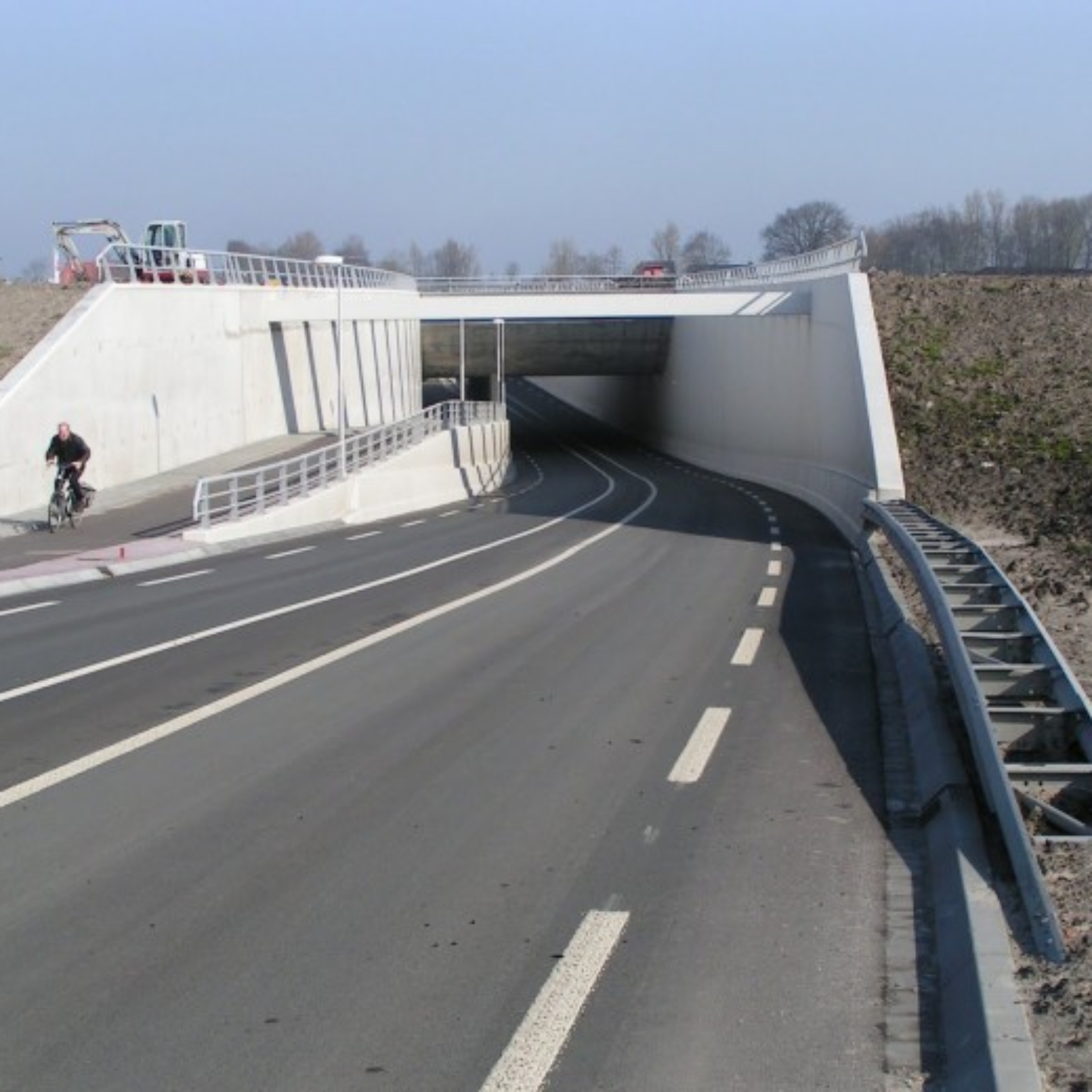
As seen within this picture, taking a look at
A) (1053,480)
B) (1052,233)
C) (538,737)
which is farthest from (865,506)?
(1052,233)

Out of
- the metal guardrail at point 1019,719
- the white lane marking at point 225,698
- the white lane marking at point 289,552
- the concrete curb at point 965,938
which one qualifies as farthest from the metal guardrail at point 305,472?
the concrete curb at point 965,938

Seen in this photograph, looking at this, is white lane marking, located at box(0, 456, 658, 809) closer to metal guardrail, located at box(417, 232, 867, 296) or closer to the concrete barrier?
the concrete barrier

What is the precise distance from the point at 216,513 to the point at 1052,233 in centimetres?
11865

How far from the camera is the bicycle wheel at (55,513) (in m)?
25.5

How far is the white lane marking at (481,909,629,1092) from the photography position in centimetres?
454

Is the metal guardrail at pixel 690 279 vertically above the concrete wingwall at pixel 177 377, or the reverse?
the metal guardrail at pixel 690 279

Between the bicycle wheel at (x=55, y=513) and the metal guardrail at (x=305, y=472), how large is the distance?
7.62 feet

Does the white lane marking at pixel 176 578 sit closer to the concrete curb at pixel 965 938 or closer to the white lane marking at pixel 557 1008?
the concrete curb at pixel 965 938

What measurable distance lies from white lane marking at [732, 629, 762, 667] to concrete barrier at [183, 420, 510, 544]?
13.1m

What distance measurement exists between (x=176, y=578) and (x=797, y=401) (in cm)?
2677

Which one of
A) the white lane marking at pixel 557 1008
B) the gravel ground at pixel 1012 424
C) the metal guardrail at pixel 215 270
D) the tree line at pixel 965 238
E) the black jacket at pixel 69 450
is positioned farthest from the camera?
the tree line at pixel 965 238

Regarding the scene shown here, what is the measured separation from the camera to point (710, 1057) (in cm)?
467

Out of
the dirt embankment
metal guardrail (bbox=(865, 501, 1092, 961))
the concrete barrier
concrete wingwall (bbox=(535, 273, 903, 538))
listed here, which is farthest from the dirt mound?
metal guardrail (bbox=(865, 501, 1092, 961))

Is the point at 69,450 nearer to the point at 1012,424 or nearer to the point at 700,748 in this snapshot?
the point at 700,748
